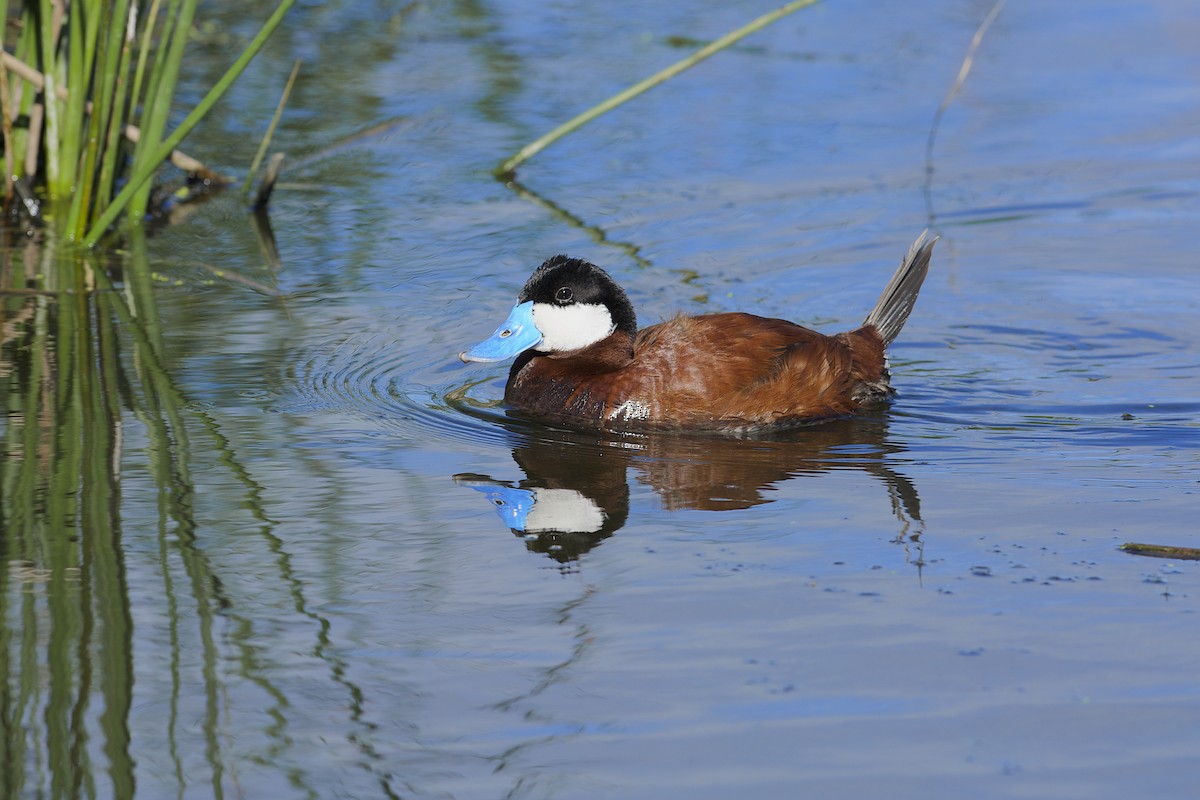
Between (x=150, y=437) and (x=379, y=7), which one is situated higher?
(x=379, y=7)

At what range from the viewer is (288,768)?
10.4 ft

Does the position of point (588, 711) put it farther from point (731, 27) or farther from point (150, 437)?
point (731, 27)

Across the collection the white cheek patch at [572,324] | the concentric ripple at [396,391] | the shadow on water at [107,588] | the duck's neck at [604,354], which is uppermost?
the white cheek patch at [572,324]

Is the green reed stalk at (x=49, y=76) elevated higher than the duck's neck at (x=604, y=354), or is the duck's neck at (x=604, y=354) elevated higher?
the green reed stalk at (x=49, y=76)

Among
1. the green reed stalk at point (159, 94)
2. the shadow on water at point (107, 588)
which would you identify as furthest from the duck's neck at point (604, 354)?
the green reed stalk at point (159, 94)

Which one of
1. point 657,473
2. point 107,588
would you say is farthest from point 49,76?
point 107,588

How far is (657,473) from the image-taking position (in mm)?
5199

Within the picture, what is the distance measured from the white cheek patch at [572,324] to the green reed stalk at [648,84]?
5.08 feet

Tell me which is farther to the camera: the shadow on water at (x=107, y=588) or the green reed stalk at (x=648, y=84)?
the green reed stalk at (x=648, y=84)

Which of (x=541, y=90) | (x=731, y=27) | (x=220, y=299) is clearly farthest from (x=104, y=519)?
(x=731, y=27)

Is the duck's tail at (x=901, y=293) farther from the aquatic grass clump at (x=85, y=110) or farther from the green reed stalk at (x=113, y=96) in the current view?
the green reed stalk at (x=113, y=96)

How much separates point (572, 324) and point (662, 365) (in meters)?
0.42

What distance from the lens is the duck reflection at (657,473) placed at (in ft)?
15.1

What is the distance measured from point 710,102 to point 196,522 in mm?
6641
